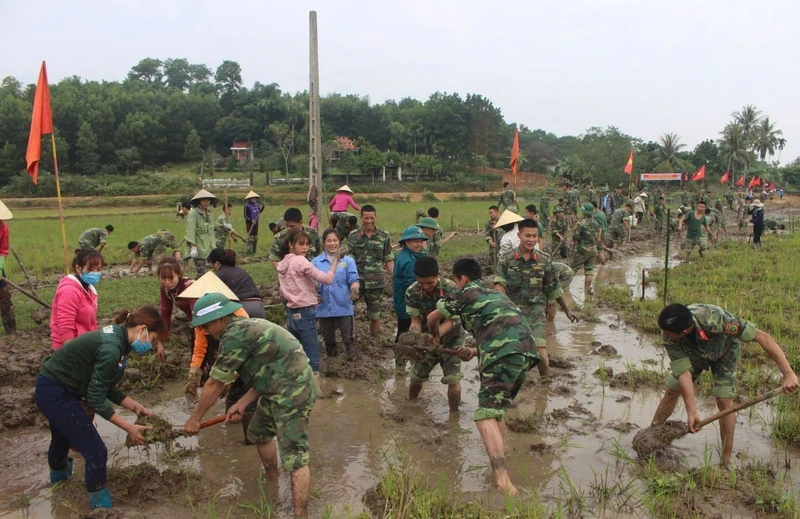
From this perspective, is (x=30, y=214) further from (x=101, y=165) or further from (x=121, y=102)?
(x=121, y=102)

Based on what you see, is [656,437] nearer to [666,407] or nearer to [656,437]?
[656,437]

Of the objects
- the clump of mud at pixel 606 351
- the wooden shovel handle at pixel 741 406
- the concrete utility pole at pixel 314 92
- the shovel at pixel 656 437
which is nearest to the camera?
the wooden shovel handle at pixel 741 406

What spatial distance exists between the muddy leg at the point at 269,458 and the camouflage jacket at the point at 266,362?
24.6 inches

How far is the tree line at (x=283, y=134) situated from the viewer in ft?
178

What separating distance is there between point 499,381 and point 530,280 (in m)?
2.26

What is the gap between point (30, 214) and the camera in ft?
95.3

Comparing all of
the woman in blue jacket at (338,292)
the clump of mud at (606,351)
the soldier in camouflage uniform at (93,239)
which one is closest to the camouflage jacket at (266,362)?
the woman in blue jacket at (338,292)

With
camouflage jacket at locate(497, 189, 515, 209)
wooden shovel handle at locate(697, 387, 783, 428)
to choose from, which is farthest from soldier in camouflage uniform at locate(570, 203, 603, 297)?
wooden shovel handle at locate(697, 387, 783, 428)

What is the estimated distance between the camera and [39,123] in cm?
789

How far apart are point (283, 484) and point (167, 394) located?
2.49m

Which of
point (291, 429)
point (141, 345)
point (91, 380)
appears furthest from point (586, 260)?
point (91, 380)

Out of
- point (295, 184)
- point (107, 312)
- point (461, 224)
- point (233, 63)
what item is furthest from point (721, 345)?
point (233, 63)

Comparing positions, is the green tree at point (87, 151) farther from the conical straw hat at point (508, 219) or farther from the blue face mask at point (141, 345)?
the blue face mask at point (141, 345)

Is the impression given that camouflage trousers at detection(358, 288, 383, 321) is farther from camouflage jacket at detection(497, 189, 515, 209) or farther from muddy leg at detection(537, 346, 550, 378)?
camouflage jacket at detection(497, 189, 515, 209)
